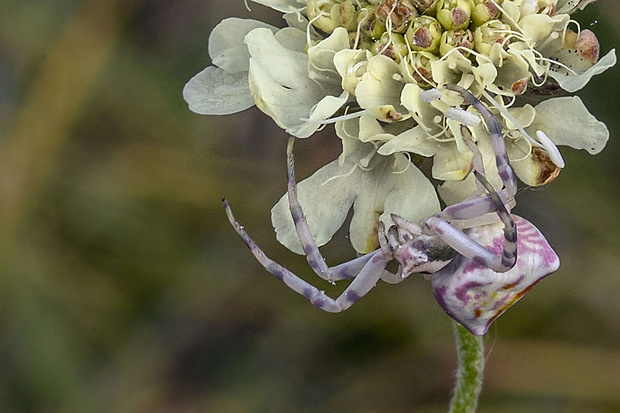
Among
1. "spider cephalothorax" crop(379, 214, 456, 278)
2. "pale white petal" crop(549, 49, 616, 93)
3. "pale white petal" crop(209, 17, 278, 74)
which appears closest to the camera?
"pale white petal" crop(549, 49, 616, 93)

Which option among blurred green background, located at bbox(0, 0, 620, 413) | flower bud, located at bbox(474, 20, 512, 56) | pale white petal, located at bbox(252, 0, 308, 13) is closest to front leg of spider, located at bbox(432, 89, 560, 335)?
flower bud, located at bbox(474, 20, 512, 56)

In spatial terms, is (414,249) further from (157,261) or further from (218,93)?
(157,261)

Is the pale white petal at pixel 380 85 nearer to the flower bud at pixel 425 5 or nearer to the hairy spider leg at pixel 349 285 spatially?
the flower bud at pixel 425 5

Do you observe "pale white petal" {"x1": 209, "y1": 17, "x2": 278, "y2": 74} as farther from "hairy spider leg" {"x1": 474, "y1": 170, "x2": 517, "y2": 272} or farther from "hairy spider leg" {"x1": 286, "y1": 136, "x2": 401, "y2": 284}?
"hairy spider leg" {"x1": 474, "y1": 170, "x2": 517, "y2": 272}

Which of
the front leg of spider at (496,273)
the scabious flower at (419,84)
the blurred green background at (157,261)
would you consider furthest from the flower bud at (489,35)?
the blurred green background at (157,261)

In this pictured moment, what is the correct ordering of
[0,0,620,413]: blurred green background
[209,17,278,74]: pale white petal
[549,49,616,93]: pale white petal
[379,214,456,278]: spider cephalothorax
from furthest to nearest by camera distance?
[0,0,620,413]: blurred green background → [209,17,278,74]: pale white petal → [379,214,456,278]: spider cephalothorax → [549,49,616,93]: pale white petal

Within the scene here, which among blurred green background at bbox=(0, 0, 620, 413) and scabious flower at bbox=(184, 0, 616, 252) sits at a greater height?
scabious flower at bbox=(184, 0, 616, 252)
